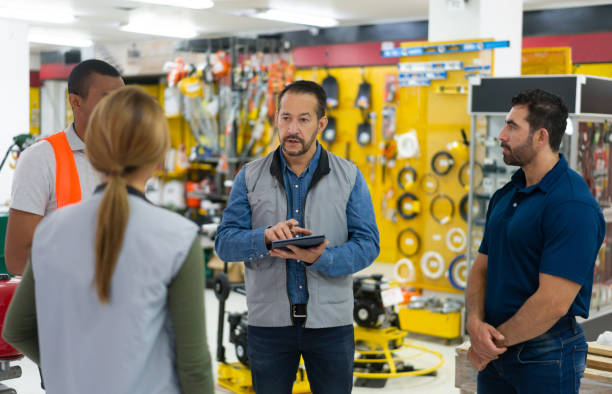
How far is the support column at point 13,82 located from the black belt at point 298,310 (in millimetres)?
7278

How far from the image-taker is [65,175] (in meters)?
2.39

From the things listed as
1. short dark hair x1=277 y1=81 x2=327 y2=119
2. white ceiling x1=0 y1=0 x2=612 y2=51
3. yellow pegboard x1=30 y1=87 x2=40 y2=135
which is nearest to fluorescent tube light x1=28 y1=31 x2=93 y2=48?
white ceiling x1=0 y1=0 x2=612 y2=51

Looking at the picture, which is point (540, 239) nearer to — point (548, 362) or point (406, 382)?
point (548, 362)

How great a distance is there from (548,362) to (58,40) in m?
12.8

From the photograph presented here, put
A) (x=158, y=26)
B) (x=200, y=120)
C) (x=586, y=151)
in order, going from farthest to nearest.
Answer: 1. (x=158, y=26)
2. (x=200, y=120)
3. (x=586, y=151)

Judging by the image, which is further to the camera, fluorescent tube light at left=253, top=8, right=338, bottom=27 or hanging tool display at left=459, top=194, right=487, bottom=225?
fluorescent tube light at left=253, top=8, right=338, bottom=27

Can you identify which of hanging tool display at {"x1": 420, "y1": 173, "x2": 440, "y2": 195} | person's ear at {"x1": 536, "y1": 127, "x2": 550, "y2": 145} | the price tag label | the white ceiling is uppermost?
the white ceiling

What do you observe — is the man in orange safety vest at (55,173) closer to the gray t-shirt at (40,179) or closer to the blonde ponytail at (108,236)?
the gray t-shirt at (40,179)

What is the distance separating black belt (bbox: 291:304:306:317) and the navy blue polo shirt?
0.68 metres


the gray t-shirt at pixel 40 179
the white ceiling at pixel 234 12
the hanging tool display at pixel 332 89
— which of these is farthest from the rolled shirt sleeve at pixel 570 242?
the hanging tool display at pixel 332 89

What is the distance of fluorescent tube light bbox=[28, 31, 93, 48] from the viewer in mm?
12859

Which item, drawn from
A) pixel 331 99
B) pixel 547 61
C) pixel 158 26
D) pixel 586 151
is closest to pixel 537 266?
pixel 586 151

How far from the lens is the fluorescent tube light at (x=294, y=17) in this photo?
9922 millimetres

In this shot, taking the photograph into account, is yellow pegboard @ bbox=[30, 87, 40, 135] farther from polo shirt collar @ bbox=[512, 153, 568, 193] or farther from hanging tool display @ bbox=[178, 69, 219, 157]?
polo shirt collar @ bbox=[512, 153, 568, 193]
